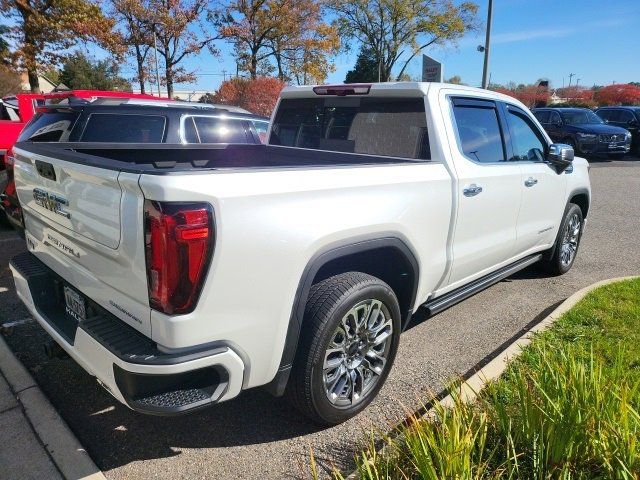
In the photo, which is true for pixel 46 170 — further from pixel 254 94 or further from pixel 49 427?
pixel 254 94

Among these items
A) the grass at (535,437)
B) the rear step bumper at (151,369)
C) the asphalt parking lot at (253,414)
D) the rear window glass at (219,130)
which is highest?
the rear window glass at (219,130)

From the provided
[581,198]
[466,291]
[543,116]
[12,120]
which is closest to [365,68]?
[543,116]

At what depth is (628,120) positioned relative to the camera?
2006cm

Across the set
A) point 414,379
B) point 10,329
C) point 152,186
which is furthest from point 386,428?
point 10,329

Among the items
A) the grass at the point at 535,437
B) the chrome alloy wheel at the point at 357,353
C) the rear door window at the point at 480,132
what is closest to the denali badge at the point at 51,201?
the chrome alloy wheel at the point at 357,353

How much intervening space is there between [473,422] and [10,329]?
3524 mm

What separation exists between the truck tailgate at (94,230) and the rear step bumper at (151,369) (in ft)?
0.28

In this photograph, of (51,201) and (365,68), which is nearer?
(51,201)

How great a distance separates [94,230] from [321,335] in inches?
45.9

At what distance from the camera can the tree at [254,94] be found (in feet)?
85.8

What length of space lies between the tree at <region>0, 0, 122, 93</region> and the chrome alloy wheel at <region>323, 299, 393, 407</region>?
23.0 metres

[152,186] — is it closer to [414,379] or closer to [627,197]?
[414,379]

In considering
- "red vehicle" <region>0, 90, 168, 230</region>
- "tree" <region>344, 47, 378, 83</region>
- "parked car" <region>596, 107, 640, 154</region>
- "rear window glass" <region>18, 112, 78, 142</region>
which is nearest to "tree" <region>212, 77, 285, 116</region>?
"parked car" <region>596, 107, 640, 154</region>

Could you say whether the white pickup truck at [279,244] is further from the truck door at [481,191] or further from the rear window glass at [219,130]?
the rear window glass at [219,130]
